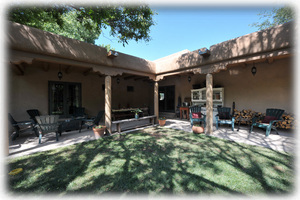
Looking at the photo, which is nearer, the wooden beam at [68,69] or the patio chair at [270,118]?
the patio chair at [270,118]

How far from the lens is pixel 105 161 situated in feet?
8.80

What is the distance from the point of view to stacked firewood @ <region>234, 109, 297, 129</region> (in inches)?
182

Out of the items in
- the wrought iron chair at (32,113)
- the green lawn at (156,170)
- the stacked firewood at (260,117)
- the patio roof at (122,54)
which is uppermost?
the patio roof at (122,54)

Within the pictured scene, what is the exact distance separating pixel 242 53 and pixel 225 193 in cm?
391

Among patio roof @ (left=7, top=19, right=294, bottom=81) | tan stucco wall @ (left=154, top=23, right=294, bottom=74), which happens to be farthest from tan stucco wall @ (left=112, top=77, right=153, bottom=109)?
tan stucco wall @ (left=154, top=23, right=294, bottom=74)

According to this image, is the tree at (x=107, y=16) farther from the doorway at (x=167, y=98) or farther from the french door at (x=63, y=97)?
the doorway at (x=167, y=98)

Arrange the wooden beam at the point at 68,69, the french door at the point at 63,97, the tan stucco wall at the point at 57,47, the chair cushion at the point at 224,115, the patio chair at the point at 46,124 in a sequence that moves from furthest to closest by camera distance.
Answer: the french door at the point at 63,97 < the wooden beam at the point at 68,69 < the chair cushion at the point at 224,115 < the patio chair at the point at 46,124 < the tan stucco wall at the point at 57,47

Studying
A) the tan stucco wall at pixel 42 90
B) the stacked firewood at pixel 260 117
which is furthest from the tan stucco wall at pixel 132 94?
the stacked firewood at pixel 260 117

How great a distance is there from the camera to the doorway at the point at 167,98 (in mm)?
9293

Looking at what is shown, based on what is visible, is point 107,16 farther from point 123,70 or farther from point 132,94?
point 132,94

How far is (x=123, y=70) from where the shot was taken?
5.16 meters

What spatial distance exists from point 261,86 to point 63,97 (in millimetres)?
9843

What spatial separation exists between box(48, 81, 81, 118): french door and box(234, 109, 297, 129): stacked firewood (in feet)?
27.7

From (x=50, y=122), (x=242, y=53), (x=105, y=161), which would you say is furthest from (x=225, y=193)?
(x=50, y=122)
